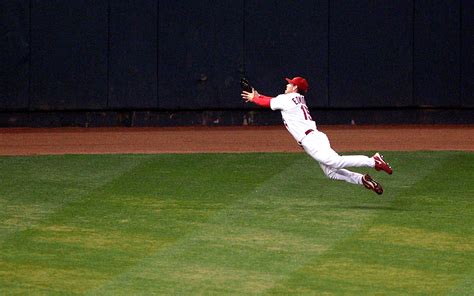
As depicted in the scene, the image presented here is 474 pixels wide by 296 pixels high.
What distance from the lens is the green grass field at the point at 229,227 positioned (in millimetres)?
8945

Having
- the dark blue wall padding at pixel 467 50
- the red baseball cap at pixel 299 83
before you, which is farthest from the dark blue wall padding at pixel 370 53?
the red baseball cap at pixel 299 83

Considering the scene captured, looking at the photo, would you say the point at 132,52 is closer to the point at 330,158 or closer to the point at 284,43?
the point at 284,43

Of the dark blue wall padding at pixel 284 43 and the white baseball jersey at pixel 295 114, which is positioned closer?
the white baseball jersey at pixel 295 114

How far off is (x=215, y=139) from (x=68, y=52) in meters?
2.69

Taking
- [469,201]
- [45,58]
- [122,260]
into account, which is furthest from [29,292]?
[45,58]

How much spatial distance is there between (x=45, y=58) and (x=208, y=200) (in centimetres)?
685

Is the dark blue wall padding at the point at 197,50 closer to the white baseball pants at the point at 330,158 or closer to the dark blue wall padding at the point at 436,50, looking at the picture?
the dark blue wall padding at the point at 436,50

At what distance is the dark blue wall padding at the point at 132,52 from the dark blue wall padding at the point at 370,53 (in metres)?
2.72

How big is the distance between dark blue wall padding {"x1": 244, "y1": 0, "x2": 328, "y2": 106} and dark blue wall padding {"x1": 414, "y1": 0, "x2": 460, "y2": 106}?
145 cm

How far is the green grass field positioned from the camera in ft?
29.3

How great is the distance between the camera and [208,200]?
12539 mm

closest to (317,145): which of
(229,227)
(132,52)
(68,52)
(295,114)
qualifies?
(295,114)

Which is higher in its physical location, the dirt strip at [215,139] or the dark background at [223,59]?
the dark background at [223,59]

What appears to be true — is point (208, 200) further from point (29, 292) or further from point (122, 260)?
point (29, 292)
